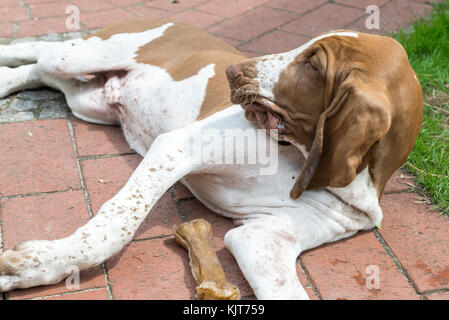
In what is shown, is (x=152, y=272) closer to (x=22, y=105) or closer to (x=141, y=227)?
(x=141, y=227)

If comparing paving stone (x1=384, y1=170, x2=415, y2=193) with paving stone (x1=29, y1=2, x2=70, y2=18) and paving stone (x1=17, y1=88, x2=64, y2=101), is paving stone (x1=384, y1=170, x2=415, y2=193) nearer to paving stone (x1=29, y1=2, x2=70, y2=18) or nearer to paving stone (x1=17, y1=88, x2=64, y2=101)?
paving stone (x1=17, y1=88, x2=64, y2=101)

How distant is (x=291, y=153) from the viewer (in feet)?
9.65

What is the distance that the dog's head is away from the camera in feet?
8.18

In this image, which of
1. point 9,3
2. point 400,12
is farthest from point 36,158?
point 400,12

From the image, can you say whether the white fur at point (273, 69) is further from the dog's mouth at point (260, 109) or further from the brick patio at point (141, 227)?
the brick patio at point (141, 227)

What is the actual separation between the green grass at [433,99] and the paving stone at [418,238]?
151mm

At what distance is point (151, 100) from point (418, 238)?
64.5 inches

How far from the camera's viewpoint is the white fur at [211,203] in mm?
2588

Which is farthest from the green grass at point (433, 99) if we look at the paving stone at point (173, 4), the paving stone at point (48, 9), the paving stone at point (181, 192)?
the paving stone at point (48, 9)

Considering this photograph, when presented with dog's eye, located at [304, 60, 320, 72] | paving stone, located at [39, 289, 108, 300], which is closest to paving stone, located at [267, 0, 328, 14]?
dog's eye, located at [304, 60, 320, 72]

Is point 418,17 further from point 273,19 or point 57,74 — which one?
point 57,74

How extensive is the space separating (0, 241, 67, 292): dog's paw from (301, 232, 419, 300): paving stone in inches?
45.5

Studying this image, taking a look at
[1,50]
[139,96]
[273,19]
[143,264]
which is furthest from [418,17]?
[143,264]

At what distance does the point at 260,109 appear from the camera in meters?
2.82
